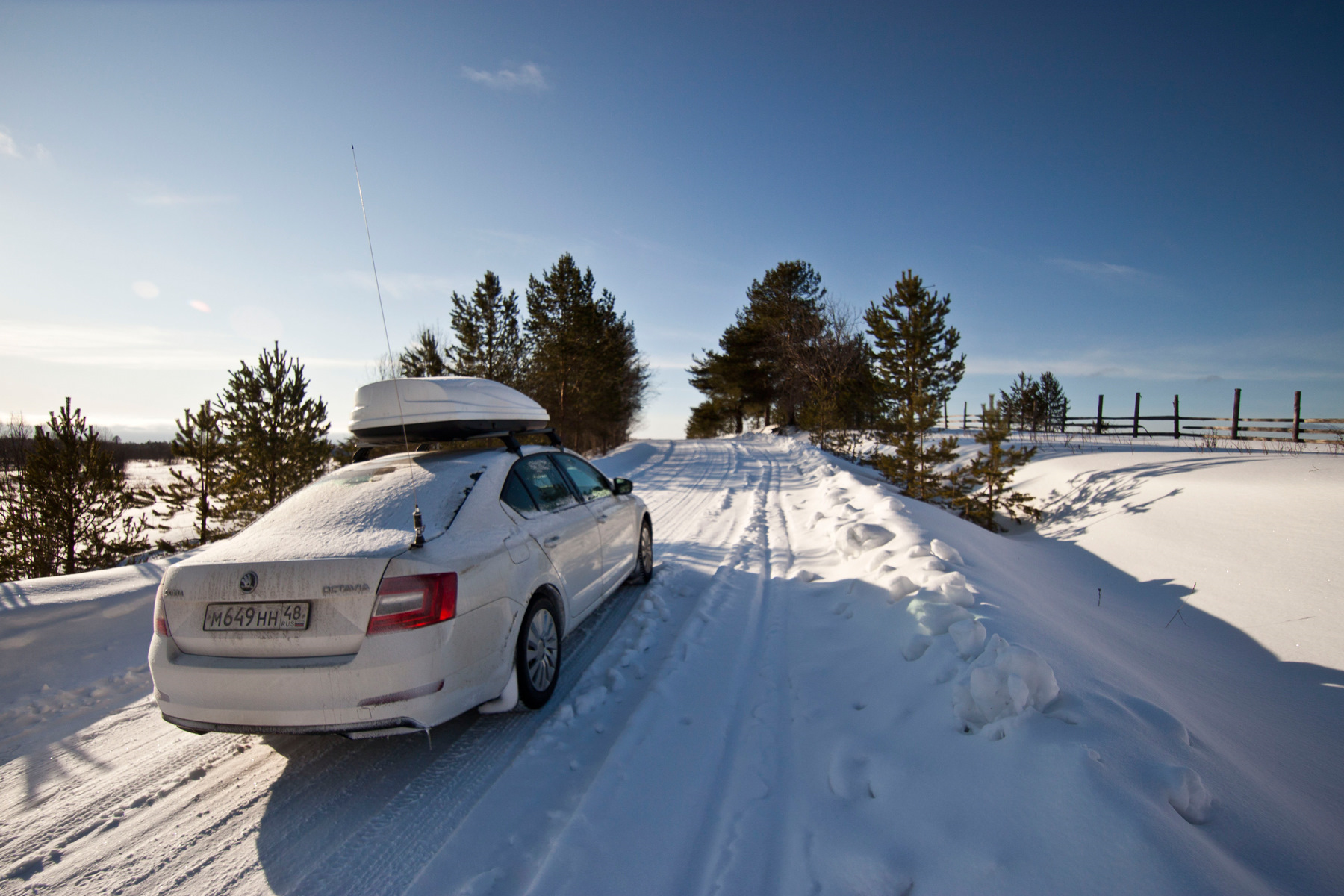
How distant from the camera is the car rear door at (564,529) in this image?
11.6 feet

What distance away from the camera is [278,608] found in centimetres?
239

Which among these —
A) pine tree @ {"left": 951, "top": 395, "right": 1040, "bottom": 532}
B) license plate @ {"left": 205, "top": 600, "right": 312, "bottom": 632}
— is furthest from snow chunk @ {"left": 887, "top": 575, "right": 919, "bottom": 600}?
pine tree @ {"left": 951, "top": 395, "right": 1040, "bottom": 532}

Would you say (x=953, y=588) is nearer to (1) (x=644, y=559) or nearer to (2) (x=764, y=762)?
(2) (x=764, y=762)

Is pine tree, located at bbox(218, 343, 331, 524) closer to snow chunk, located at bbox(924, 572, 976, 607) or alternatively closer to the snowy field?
the snowy field

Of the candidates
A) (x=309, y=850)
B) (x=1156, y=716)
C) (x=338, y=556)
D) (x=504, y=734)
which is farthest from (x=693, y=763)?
(x=1156, y=716)

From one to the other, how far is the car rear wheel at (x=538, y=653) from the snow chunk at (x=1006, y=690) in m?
2.25

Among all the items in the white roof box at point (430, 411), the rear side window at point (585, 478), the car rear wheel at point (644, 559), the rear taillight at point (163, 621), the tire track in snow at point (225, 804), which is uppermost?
the white roof box at point (430, 411)

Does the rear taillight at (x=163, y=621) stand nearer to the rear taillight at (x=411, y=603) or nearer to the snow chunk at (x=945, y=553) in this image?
the rear taillight at (x=411, y=603)

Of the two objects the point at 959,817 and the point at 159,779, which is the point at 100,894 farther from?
the point at 959,817

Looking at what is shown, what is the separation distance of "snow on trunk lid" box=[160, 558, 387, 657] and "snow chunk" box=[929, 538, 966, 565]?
4.66m

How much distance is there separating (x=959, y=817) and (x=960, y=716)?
608 mm

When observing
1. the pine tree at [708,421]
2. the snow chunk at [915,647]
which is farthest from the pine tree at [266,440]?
the pine tree at [708,421]

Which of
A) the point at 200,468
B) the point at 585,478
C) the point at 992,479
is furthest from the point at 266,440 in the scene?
the point at 992,479

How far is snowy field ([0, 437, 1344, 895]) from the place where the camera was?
192 cm
